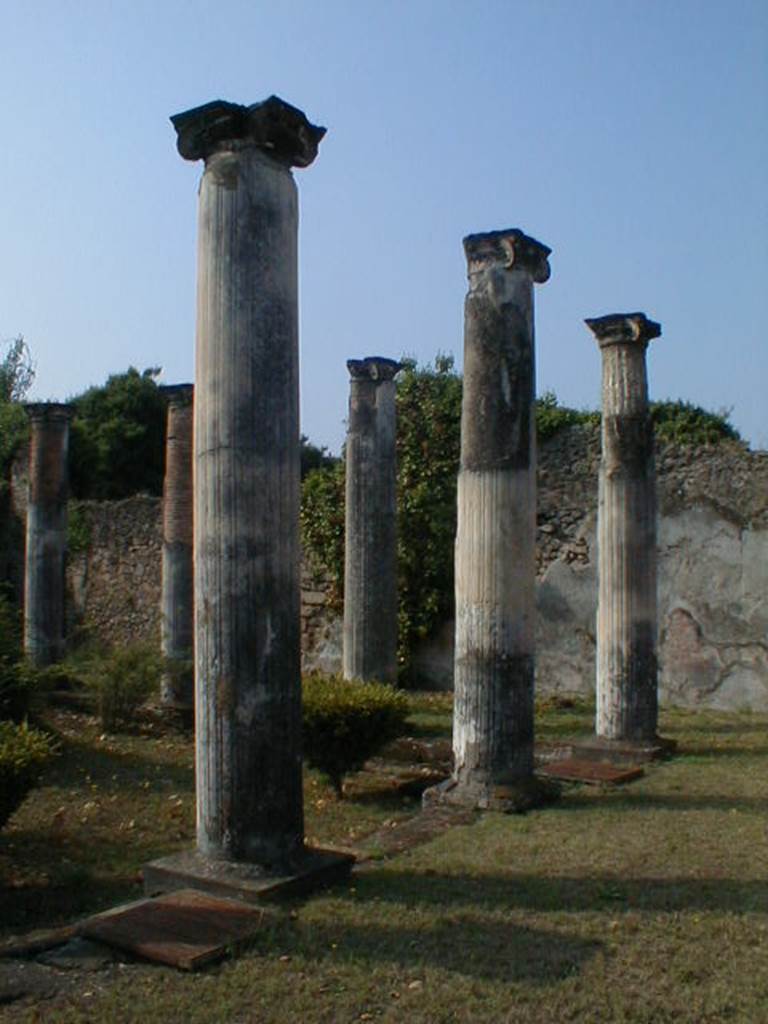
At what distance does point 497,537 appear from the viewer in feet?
27.2

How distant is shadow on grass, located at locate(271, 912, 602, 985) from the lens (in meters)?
4.66

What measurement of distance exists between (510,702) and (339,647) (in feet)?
33.7

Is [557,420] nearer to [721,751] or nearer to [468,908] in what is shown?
[721,751]

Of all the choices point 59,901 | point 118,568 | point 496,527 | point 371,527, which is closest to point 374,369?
point 371,527

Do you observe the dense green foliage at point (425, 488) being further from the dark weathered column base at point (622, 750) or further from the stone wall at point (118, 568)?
the dark weathered column base at point (622, 750)

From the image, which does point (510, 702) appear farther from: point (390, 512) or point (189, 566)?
point (189, 566)

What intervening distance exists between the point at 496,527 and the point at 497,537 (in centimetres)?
8

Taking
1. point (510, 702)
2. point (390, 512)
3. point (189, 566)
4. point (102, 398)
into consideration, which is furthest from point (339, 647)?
point (102, 398)

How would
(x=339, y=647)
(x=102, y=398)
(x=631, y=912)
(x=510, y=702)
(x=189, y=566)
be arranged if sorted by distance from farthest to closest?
(x=102, y=398)
(x=339, y=647)
(x=189, y=566)
(x=510, y=702)
(x=631, y=912)

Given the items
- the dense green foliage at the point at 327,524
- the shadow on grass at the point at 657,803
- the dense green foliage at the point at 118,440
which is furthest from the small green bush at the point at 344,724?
the dense green foliage at the point at 118,440

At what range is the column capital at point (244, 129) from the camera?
5.94 m

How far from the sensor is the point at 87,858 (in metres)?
7.20

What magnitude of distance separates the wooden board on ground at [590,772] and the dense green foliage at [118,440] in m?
Answer: 19.3

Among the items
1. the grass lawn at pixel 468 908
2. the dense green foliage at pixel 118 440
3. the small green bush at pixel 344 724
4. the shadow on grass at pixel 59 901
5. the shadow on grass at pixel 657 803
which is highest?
the dense green foliage at pixel 118 440
